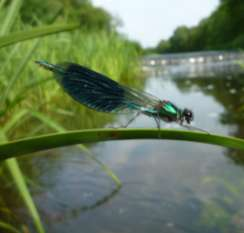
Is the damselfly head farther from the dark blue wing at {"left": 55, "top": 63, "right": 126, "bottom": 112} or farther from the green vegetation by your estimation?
the green vegetation

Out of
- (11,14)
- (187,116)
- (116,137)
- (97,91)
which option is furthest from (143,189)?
(116,137)

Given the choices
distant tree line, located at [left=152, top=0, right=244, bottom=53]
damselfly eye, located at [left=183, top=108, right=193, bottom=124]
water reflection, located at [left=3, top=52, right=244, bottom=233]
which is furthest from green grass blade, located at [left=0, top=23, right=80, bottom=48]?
distant tree line, located at [left=152, top=0, right=244, bottom=53]

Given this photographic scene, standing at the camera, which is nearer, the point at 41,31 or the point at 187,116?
the point at 41,31

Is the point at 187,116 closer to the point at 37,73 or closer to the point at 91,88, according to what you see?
the point at 91,88

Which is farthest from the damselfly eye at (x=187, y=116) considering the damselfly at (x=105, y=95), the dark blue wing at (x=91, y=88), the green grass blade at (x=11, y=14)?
the green grass blade at (x=11, y=14)

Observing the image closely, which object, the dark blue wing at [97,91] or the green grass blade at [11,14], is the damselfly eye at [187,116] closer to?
the dark blue wing at [97,91]

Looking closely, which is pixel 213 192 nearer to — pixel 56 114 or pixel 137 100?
pixel 137 100
